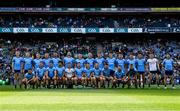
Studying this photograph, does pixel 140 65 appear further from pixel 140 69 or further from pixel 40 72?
pixel 40 72

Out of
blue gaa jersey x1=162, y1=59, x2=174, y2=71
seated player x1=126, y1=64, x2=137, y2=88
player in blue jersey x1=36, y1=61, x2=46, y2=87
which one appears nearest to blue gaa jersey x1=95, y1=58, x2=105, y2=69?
seated player x1=126, y1=64, x2=137, y2=88

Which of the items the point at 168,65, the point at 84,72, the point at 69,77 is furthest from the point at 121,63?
the point at 69,77

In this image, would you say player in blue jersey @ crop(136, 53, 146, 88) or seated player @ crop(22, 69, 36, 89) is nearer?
seated player @ crop(22, 69, 36, 89)

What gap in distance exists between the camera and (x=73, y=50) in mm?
42125

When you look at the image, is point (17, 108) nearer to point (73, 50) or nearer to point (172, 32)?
point (73, 50)

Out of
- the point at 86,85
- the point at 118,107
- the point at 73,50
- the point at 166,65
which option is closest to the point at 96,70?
the point at 86,85

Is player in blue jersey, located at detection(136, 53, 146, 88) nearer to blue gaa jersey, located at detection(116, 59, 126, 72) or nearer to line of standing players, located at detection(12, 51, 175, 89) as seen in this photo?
line of standing players, located at detection(12, 51, 175, 89)

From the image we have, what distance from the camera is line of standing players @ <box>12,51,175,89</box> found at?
82.3 ft

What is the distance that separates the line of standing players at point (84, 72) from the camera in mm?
25094

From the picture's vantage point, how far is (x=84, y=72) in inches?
1000

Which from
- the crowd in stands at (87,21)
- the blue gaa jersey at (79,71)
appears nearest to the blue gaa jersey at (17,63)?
the blue gaa jersey at (79,71)
